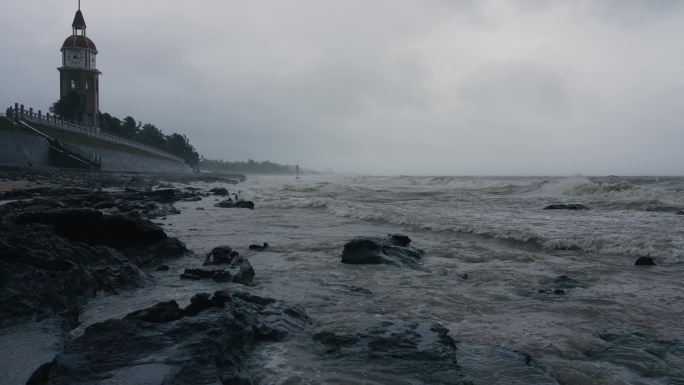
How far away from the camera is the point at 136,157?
69312 mm

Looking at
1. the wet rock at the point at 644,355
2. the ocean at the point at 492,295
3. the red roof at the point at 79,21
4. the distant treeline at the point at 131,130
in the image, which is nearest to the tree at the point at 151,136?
the distant treeline at the point at 131,130

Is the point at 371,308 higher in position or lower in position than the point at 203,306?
lower

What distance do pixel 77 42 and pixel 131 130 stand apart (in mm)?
36224

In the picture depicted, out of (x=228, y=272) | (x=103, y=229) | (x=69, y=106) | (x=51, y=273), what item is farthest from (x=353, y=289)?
(x=69, y=106)

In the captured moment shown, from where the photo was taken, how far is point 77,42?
2724 inches

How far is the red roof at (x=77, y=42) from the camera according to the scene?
226 feet

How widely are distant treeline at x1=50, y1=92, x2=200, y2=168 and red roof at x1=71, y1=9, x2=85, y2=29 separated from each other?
14.2 metres

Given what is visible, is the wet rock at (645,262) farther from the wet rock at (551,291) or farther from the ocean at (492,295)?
the wet rock at (551,291)

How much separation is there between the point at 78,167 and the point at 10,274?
155ft

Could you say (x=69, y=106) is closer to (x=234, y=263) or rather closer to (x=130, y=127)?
(x=130, y=127)

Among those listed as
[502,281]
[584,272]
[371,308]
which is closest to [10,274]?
[371,308]

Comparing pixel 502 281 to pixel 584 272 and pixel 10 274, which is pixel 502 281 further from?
pixel 10 274

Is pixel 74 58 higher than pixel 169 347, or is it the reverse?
pixel 74 58

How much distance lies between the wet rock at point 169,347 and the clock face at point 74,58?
79088mm
